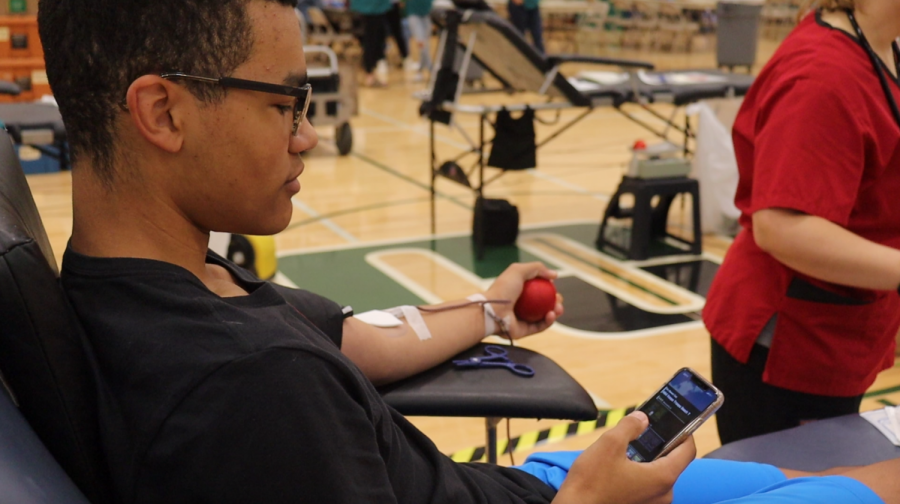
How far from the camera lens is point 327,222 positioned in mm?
4668

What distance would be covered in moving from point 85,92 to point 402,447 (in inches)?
19.6

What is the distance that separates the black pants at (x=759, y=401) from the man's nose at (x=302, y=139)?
1043 mm

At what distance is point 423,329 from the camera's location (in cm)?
154

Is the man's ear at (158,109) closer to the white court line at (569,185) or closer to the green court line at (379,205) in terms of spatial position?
the green court line at (379,205)

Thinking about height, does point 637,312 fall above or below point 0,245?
below

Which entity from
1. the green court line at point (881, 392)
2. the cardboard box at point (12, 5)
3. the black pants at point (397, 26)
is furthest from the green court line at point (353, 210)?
the black pants at point (397, 26)

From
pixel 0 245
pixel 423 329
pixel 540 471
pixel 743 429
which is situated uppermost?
pixel 0 245

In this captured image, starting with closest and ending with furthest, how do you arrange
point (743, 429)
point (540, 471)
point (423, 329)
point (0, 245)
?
point (0, 245)
point (540, 471)
point (423, 329)
point (743, 429)

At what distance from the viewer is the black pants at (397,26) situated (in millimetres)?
9422

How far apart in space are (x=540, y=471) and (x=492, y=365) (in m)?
0.26

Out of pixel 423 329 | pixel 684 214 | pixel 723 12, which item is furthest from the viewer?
pixel 723 12

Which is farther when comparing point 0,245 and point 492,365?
point 492,365

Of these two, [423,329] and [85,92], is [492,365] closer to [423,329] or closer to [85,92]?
[423,329]

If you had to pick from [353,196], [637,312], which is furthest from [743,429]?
[353,196]
